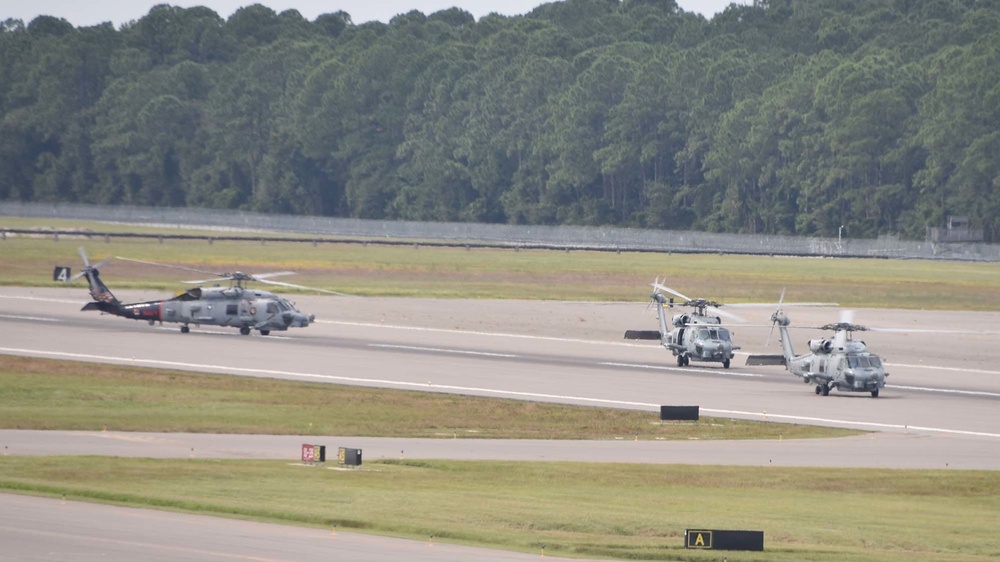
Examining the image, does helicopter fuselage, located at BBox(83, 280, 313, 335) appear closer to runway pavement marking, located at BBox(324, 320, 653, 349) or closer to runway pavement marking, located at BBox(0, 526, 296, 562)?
runway pavement marking, located at BBox(324, 320, 653, 349)

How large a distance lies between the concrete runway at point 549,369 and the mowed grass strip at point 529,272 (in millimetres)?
10914

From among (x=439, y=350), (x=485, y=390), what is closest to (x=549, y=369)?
(x=439, y=350)

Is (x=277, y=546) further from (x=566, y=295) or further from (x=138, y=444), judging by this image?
(x=566, y=295)

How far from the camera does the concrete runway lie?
134 feet

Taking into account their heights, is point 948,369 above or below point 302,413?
above

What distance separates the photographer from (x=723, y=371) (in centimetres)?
6275

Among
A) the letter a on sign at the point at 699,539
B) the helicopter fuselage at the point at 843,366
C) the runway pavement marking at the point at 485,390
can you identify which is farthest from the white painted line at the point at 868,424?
the letter a on sign at the point at 699,539

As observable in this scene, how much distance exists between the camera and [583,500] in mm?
33312

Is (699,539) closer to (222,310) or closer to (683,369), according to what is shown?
(683,369)

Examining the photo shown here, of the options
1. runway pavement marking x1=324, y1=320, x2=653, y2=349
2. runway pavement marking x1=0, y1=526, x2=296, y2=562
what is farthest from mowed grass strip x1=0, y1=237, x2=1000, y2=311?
A: runway pavement marking x1=0, y1=526, x2=296, y2=562

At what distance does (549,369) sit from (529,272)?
6426 centimetres

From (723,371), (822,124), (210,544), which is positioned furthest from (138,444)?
(822,124)

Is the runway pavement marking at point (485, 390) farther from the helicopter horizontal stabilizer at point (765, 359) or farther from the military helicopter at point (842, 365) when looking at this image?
the military helicopter at point (842, 365)

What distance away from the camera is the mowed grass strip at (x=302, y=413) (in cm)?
4431
